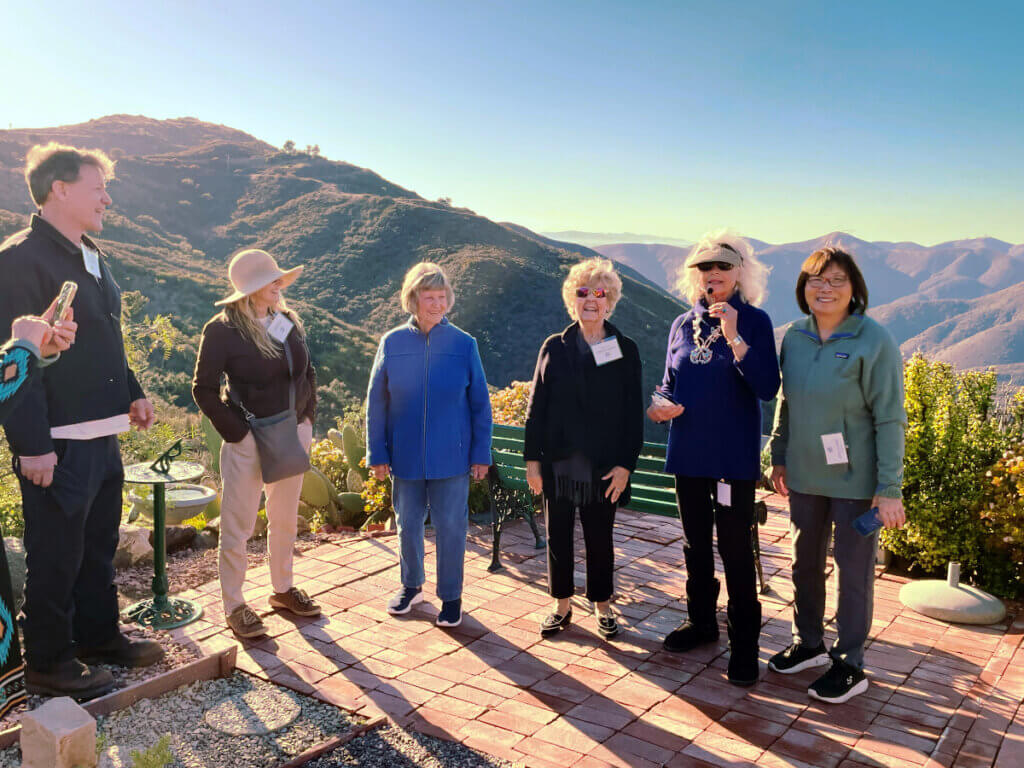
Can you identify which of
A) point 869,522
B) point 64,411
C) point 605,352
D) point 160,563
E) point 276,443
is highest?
point 605,352

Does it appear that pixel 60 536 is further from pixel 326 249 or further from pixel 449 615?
pixel 326 249

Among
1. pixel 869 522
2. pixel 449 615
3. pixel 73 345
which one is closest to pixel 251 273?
pixel 73 345

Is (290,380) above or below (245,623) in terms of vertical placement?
above

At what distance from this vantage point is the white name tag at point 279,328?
380 cm

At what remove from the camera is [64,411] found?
3.08 meters

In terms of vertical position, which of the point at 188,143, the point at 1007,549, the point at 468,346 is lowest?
the point at 1007,549

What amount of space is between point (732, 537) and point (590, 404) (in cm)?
85

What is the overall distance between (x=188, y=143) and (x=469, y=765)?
81201 millimetres

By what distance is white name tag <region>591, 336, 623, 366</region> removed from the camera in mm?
3688

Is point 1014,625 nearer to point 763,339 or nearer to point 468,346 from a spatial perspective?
point 763,339

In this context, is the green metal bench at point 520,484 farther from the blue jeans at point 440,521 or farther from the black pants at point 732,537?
the black pants at point 732,537

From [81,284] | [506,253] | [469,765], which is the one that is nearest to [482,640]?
[469,765]

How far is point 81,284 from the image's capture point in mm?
3154

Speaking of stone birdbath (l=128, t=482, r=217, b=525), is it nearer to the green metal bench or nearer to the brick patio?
the brick patio
